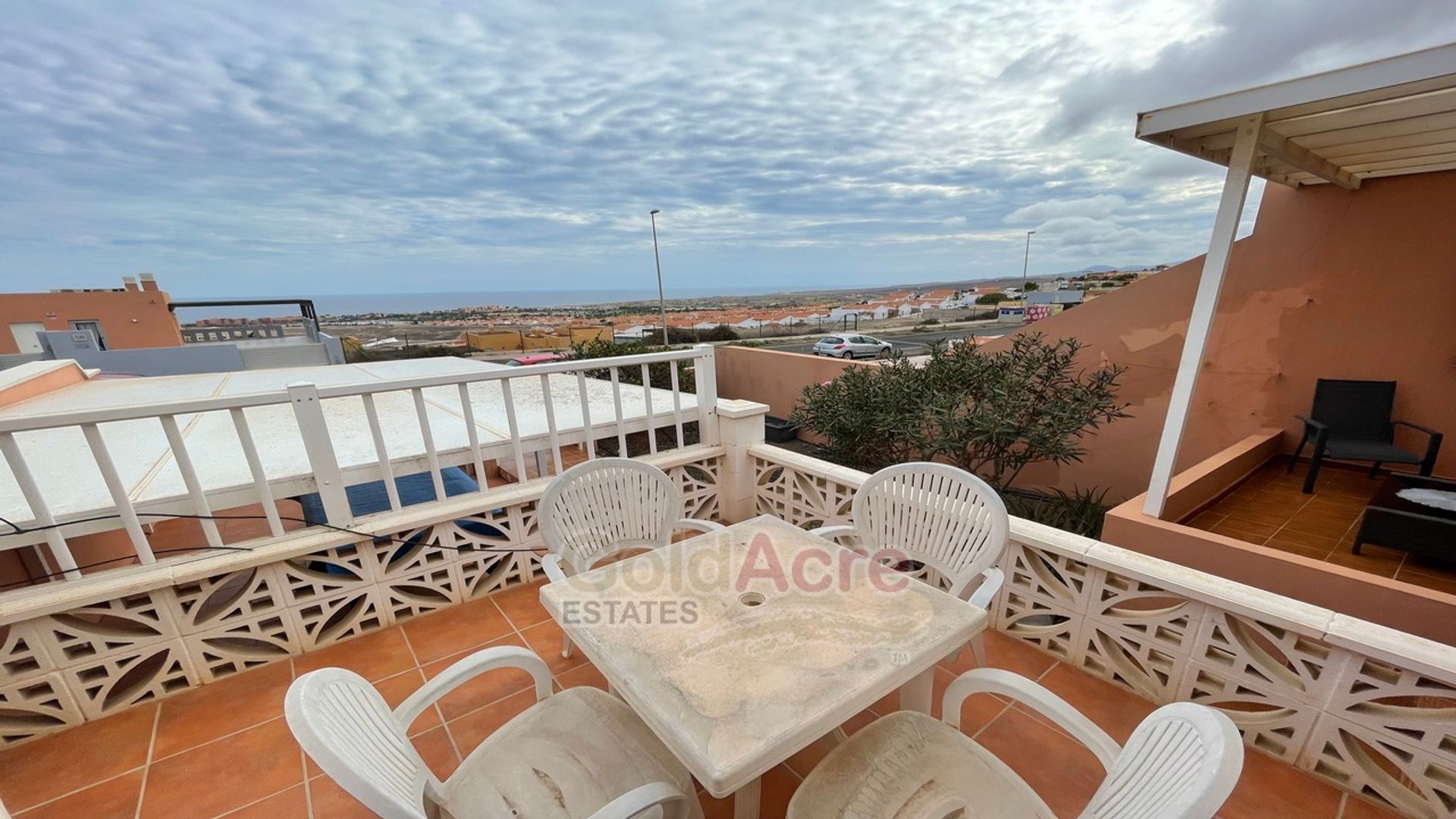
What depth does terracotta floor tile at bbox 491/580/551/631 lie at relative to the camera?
7.79ft

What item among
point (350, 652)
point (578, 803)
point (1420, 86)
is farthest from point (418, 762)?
point (1420, 86)

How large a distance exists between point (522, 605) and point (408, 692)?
598 millimetres

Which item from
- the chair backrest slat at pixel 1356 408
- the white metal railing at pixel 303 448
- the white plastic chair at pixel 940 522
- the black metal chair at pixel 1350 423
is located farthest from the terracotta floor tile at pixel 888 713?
the chair backrest slat at pixel 1356 408

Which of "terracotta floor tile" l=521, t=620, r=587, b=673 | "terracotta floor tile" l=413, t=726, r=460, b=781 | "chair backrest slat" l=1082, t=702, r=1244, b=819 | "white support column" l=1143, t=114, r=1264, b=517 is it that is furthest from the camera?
"white support column" l=1143, t=114, r=1264, b=517

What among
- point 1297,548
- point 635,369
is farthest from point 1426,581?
point 635,369

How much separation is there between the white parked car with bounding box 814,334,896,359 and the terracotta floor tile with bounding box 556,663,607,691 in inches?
650

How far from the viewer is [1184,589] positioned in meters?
1.62

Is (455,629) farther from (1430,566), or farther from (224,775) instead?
(1430,566)

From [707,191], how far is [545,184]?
671 centimetres

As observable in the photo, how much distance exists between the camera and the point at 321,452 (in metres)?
2.05

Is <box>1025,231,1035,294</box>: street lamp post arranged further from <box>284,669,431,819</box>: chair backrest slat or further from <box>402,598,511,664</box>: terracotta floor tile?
<box>284,669,431,819</box>: chair backrest slat

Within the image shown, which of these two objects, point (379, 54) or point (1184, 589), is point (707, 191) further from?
point (1184, 589)

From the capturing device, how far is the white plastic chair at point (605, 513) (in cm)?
180

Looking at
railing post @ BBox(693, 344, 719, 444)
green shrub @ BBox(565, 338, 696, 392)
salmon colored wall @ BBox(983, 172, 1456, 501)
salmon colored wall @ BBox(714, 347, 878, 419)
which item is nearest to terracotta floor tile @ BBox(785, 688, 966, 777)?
railing post @ BBox(693, 344, 719, 444)
